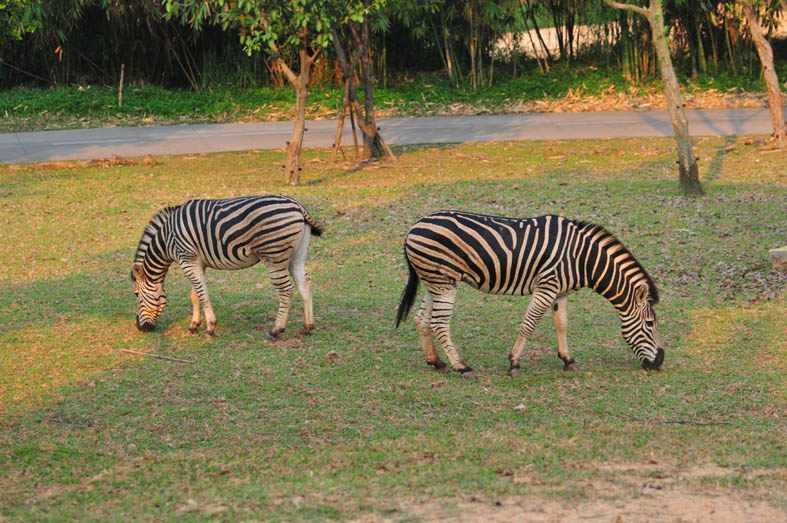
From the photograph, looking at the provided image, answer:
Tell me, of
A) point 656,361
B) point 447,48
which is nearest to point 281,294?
point 656,361

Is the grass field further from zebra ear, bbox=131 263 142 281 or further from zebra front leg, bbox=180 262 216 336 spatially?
zebra ear, bbox=131 263 142 281

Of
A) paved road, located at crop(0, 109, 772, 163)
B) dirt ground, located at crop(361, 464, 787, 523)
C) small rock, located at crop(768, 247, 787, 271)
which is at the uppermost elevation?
paved road, located at crop(0, 109, 772, 163)

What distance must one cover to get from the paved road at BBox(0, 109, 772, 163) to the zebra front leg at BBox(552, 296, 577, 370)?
522 inches

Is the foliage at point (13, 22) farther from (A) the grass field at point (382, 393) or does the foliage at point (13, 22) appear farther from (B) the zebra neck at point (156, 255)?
(B) the zebra neck at point (156, 255)

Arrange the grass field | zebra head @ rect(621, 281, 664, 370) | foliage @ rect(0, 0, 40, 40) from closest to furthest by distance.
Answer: the grass field → zebra head @ rect(621, 281, 664, 370) → foliage @ rect(0, 0, 40, 40)

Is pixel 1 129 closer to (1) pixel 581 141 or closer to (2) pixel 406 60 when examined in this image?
(2) pixel 406 60

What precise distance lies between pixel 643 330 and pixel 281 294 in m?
3.45

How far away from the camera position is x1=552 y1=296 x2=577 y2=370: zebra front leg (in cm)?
761

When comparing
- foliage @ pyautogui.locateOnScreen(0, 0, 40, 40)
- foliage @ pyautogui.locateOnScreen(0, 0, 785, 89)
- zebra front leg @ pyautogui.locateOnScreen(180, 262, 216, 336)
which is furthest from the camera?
foliage @ pyautogui.locateOnScreen(0, 0, 785, 89)

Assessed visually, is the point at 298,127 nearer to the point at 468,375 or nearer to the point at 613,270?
the point at 468,375

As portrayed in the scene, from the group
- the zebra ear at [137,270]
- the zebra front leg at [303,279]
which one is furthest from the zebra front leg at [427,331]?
the zebra ear at [137,270]

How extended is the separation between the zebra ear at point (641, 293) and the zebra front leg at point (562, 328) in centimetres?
63

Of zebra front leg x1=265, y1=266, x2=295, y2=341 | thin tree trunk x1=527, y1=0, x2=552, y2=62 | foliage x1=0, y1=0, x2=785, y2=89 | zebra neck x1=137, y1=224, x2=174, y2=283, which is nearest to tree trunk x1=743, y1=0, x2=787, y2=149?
foliage x1=0, y1=0, x2=785, y2=89

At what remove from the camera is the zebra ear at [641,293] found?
7.23 meters
